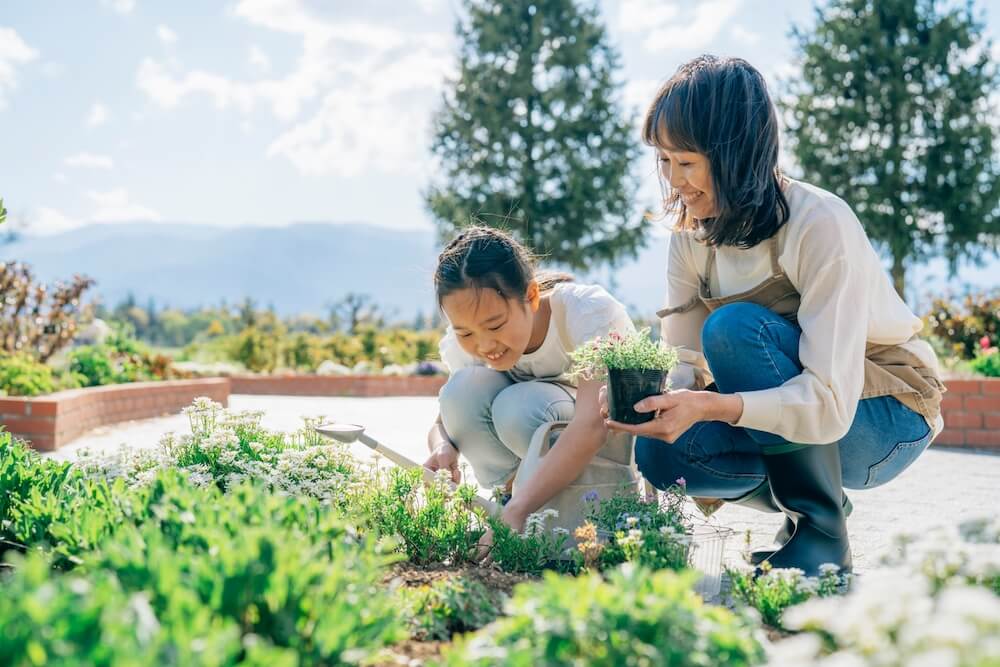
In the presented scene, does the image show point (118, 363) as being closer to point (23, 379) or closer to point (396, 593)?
point (23, 379)

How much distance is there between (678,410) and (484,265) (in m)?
0.91

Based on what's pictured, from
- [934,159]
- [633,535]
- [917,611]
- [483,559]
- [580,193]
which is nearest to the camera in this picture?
[917,611]

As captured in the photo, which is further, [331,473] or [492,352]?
[492,352]

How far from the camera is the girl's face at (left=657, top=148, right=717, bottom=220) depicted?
2.76 m

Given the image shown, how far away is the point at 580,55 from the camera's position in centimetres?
1978

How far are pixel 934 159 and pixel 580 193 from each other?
6.85 metres

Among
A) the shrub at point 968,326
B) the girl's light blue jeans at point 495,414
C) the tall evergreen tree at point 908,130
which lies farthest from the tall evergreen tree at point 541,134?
the girl's light blue jeans at point 495,414

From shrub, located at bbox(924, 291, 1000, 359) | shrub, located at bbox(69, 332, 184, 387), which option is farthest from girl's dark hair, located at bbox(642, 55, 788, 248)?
shrub, located at bbox(924, 291, 1000, 359)

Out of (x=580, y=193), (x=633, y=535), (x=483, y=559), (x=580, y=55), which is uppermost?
(x=580, y=55)

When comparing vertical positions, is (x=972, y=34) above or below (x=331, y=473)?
above

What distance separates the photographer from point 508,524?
102 inches

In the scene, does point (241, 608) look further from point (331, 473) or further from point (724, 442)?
point (724, 442)

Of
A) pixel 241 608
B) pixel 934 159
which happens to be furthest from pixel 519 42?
pixel 241 608

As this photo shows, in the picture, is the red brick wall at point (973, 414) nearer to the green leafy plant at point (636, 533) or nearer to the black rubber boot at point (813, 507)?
the black rubber boot at point (813, 507)
